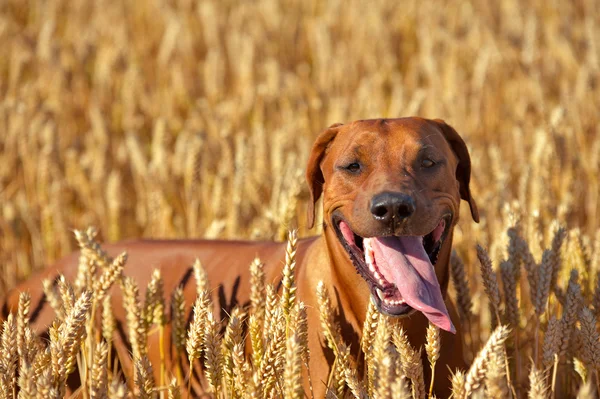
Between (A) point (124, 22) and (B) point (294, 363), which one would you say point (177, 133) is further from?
(B) point (294, 363)

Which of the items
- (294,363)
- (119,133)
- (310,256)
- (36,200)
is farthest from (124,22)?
(294,363)

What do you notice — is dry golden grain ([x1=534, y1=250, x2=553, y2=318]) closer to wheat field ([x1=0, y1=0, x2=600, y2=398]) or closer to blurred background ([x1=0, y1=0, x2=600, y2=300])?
wheat field ([x1=0, y1=0, x2=600, y2=398])

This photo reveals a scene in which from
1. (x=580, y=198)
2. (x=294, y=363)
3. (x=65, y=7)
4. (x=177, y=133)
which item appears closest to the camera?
(x=294, y=363)

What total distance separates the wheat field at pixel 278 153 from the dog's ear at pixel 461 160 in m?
0.23

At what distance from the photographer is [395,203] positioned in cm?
317

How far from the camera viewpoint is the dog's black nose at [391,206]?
3170mm

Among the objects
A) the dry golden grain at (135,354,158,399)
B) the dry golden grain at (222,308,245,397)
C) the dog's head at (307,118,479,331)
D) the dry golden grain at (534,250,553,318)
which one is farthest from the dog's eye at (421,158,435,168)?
the dry golden grain at (135,354,158,399)

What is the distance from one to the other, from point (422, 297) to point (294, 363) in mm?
972

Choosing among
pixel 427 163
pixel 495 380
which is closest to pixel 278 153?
pixel 427 163

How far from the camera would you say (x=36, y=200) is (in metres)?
6.02

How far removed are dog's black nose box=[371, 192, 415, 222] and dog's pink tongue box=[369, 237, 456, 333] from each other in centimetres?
22

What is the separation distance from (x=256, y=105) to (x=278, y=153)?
1580 mm

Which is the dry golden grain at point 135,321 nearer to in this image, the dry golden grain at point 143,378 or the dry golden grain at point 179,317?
the dry golden grain at point 179,317

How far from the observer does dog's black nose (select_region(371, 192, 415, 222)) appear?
125 inches
